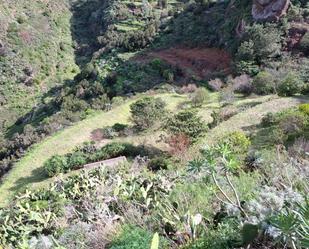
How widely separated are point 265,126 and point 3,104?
2821cm

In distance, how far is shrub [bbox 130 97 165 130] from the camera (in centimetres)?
2270

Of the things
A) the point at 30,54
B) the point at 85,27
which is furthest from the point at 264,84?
the point at 85,27

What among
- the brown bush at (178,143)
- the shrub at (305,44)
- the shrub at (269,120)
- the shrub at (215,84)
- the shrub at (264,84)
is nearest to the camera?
the brown bush at (178,143)

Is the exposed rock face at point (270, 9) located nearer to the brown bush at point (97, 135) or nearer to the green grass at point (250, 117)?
the green grass at point (250, 117)

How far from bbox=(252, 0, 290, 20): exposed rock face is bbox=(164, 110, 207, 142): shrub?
18456 mm

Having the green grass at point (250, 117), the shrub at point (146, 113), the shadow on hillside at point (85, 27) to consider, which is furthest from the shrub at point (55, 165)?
the shadow on hillside at point (85, 27)

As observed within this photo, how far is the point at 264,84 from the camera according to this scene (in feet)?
84.9

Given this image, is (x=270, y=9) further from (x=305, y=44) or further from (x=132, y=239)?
(x=132, y=239)

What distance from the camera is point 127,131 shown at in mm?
22562

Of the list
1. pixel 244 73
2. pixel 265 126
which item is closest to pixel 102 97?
pixel 244 73

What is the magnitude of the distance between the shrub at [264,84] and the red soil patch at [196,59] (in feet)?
25.1

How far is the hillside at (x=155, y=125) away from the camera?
723 cm

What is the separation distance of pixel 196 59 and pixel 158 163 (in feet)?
72.3

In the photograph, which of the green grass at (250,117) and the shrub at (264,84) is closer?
the green grass at (250,117)
